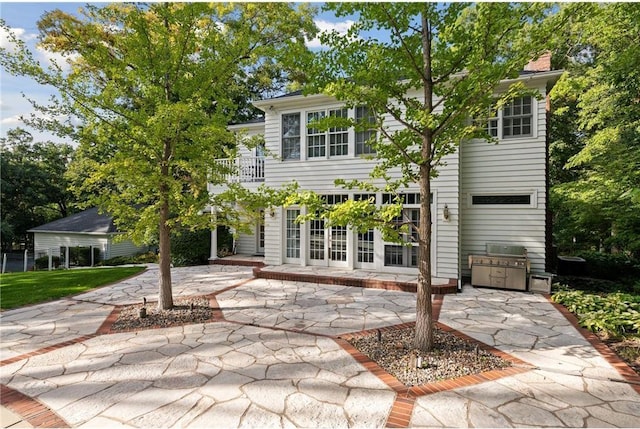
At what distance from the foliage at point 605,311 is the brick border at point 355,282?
2237 mm

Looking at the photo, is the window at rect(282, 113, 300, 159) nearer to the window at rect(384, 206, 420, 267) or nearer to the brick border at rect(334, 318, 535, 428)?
the window at rect(384, 206, 420, 267)

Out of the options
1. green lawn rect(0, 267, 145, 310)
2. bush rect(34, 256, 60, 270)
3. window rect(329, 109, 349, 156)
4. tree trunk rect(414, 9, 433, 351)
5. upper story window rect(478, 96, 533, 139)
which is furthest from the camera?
bush rect(34, 256, 60, 270)

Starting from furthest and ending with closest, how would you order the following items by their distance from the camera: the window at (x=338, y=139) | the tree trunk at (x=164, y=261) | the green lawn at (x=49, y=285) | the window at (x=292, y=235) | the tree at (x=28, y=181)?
the tree at (x=28, y=181) < the window at (x=292, y=235) < the window at (x=338, y=139) < the green lawn at (x=49, y=285) < the tree trunk at (x=164, y=261)

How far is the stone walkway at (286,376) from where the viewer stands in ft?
9.75

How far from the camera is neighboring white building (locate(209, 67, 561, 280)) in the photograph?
8.48m

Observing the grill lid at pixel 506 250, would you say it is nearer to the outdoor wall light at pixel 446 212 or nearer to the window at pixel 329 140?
the outdoor wall light at pixel 446 212

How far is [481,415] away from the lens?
2.95 metres

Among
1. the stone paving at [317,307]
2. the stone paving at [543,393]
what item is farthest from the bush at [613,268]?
the stone paving at [317,307]

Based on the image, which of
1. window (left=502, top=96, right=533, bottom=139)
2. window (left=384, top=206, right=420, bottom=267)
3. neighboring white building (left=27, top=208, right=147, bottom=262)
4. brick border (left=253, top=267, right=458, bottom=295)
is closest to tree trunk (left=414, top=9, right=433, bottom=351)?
brick border (left=253, top=267, right=458, bottom=295)

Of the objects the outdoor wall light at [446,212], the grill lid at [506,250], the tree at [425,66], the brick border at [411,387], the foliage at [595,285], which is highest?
the tree at [425,66]

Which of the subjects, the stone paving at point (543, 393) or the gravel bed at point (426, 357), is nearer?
the stone paving at point (543, 393)

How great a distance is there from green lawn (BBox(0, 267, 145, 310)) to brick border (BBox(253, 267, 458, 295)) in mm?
4419

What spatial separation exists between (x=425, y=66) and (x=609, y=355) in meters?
4.53

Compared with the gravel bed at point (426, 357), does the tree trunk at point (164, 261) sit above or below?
above
